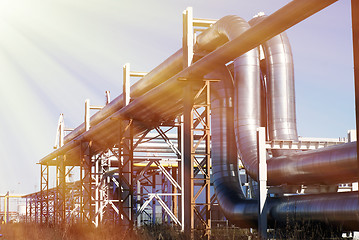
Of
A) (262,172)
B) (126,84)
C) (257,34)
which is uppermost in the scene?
(126,84)

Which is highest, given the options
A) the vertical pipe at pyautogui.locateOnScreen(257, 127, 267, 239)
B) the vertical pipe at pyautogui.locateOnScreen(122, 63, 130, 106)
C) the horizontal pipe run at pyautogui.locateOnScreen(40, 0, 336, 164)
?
the vertical pipe at pyautogui.locateOnScreen(122, 63, 130, 106)

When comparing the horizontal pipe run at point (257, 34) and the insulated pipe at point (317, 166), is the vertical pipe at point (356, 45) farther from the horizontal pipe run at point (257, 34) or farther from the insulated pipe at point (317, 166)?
the insulated pipe at point (317, 166)

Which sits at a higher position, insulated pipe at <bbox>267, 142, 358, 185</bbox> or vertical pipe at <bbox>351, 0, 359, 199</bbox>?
vertical pipe at <bbox>351, 0, 359, 199</bbox>

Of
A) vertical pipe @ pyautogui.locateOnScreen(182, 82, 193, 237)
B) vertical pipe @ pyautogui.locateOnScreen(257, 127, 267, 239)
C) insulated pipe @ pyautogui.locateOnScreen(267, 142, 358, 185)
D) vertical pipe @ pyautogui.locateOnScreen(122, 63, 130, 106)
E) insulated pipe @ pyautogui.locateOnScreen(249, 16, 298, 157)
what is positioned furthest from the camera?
vertical pipe @ pyautogui.locateOnScreen(122, 63, 130, 106)

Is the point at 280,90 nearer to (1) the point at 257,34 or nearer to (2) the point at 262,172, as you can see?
(2) the point at 262,172

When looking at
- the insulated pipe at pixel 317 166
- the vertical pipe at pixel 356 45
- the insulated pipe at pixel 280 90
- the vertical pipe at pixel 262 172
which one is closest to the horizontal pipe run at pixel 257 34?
the vertical pipe at pixel 356 45

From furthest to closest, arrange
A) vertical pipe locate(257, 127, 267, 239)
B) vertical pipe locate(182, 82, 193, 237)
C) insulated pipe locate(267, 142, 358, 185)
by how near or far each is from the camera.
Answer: vertical pipe locate(257, 127, 267, 239) < vertical pipe locate(182, 82, 193, 237) < insulated pipe locate(267, 142, 358, 185)

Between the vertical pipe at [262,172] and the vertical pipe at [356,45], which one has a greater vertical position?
the vertical pipe at [356,45]

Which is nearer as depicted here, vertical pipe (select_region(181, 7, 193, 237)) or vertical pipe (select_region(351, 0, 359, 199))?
vertical pipe (select_region(351, 0, 359, 199))

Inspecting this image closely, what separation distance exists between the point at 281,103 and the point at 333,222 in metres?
5.56

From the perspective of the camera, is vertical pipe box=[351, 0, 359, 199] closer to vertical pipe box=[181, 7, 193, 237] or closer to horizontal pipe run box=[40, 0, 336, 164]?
horizontal pipe run box=[40, 0, 336, 164]

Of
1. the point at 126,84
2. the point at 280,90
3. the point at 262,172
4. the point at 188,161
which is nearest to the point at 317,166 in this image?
the point at 262,172

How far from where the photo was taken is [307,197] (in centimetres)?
1688

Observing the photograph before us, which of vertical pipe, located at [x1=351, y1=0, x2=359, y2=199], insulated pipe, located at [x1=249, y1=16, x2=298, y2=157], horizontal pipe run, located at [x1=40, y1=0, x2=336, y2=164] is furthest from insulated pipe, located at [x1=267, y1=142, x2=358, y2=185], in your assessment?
vertical pipe, located at [x1=351, y1=0, x2=359, y2=199]
